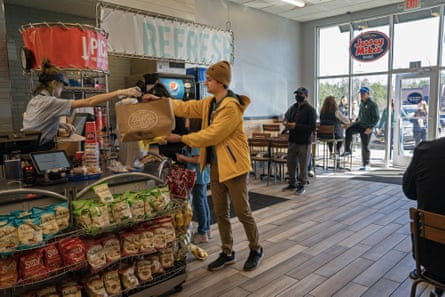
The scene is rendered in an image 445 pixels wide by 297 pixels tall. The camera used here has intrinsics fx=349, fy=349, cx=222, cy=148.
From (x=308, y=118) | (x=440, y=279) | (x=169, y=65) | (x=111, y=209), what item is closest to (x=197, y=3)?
(x=169, y=65)

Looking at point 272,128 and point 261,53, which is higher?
point 261,53

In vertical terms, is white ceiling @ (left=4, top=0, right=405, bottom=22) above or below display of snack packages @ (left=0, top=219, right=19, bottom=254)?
above

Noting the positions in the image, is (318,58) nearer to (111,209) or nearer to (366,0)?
(366,0)

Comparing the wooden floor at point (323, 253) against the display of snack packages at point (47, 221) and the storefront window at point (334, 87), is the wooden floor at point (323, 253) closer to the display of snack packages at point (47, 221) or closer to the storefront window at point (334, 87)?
the display of snack packages at point (47, 221)

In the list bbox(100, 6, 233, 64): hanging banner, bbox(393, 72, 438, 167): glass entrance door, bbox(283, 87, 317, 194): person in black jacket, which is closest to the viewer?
bbox(100, 6, 233, 64): hanging banner

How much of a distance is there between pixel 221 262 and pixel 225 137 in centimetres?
113

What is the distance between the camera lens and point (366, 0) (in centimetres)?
803

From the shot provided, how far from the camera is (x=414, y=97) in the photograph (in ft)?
26.9

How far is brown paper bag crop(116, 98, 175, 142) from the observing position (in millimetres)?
2312

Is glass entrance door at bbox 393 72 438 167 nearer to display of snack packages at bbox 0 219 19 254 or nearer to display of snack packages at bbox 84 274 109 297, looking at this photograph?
display of snack packages at bbox 84 274 109 297

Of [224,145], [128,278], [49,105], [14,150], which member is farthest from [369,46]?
[14,150]

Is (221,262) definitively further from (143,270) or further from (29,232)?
(29,232)

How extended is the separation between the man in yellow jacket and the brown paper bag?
202mm

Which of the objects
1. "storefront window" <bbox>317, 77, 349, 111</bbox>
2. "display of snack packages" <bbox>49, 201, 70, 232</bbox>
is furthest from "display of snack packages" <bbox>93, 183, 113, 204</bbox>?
"storefront window" <bbox>317, 77, 349, 111</bbox>
